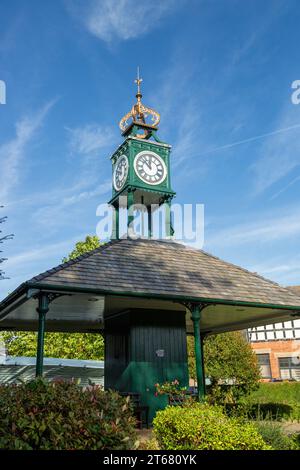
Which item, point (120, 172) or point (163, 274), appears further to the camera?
point (120, 172)

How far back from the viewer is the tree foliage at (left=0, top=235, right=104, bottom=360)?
28359 mm

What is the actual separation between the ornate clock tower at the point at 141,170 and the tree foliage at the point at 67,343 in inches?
460

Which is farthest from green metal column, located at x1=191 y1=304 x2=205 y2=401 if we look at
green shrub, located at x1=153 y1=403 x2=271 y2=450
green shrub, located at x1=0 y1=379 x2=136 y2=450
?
green shrub, located at x1=0 y1=379 x2=136 y2=450

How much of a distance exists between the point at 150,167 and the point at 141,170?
0.49 metres

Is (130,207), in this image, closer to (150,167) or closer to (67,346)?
(150,167)

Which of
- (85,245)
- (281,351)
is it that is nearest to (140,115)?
(85,245)

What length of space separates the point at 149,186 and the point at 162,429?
10653 mm

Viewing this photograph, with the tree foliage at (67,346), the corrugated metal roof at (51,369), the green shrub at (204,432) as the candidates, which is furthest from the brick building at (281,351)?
the green shrub at (204,432)

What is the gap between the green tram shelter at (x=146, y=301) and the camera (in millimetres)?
11954

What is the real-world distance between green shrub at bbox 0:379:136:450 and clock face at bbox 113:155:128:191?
12.2m

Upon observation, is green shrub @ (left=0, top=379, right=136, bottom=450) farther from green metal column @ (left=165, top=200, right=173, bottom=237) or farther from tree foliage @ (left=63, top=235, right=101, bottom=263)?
tree foliage @ (left=63, top=235, right=101, bottom=263)

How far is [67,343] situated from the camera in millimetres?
28797

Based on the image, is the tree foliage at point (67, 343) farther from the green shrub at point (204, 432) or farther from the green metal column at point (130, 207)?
the green shrub at point (204, 432)
